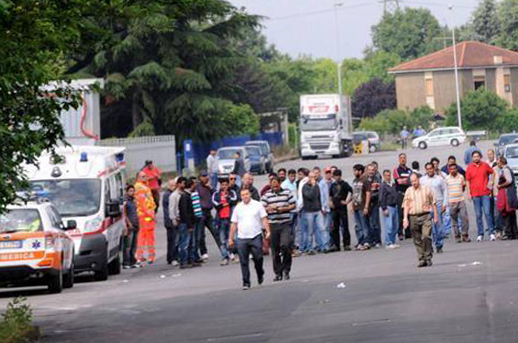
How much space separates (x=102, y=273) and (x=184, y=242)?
2.86 metres

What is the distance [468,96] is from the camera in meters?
113

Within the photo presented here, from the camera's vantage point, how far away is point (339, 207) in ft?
98.5

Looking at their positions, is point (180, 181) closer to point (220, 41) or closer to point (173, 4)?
point (173, 4)

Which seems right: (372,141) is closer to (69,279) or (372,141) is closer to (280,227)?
(69,279)

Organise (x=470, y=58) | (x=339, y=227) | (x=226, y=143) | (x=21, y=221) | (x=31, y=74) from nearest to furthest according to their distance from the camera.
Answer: (x=31, y=74)
(x=21, y=221)
(x=339, y=227)
(x=226, y=143)
(x=470, y=58)

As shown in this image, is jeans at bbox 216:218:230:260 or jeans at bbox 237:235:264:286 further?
jeans at bbox 216:218:230:260

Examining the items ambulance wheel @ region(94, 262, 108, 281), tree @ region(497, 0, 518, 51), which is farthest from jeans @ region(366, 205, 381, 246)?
tree @ region(497, 0, 518, 51)

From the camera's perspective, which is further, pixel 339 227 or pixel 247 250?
pixel 339 227

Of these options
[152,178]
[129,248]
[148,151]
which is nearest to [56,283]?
[129,248]

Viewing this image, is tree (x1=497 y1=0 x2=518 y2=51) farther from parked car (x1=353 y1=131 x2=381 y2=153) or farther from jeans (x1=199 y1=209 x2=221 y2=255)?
jeans (x1=199 y1=209 x2=221 y2=255)

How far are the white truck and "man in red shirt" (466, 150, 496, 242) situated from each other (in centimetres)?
4850

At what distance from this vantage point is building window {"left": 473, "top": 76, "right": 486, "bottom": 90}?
125 m

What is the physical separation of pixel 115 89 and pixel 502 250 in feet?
126

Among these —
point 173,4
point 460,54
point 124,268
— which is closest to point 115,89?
point 124,268
